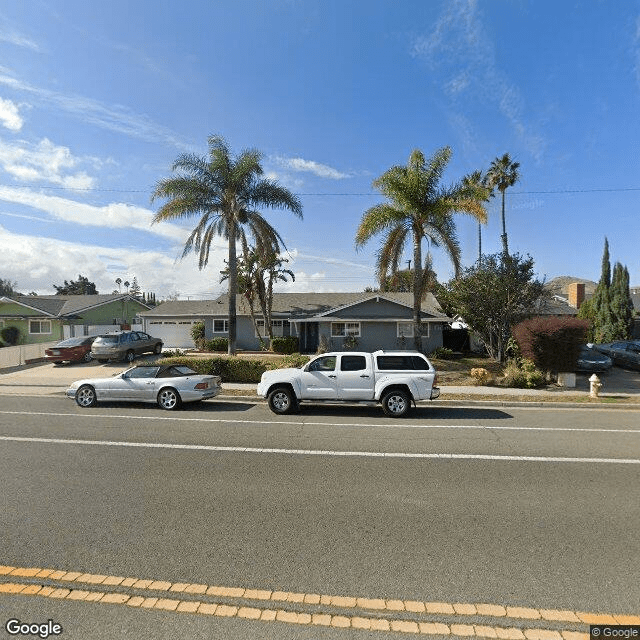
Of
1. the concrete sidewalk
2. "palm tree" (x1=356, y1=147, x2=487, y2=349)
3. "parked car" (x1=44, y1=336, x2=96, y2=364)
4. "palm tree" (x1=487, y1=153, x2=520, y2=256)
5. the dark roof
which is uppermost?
"palm tree" (x1=487, y1=153, x2=520, y2=256)

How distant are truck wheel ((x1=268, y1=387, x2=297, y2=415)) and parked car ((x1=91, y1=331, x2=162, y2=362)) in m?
15.3

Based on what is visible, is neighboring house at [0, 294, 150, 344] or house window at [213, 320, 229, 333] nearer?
house window at [213, 320, 229, 333]

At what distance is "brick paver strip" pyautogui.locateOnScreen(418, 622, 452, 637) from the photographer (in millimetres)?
3047

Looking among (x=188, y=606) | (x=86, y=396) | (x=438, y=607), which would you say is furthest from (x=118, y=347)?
(x=438, y=607)

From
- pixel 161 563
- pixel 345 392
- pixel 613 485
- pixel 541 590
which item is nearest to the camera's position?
pixel 541 590

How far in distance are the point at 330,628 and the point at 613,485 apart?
16.5 ft

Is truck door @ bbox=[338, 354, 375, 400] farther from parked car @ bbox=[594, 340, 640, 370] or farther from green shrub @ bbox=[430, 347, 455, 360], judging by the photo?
parked car @ bbox=[594, 340, 640, 370]

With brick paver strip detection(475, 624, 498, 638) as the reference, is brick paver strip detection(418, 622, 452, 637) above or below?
above

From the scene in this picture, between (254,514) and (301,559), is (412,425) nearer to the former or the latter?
(254,514)

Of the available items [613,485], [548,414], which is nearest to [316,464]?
[613,485]

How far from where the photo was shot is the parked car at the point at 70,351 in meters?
23.1

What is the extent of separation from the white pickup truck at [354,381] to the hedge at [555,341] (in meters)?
7.91

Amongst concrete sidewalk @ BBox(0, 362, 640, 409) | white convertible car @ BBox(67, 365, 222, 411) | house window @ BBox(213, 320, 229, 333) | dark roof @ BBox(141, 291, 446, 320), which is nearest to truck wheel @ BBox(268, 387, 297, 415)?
white convertible car @ BBox(67, 365, 222, 411)

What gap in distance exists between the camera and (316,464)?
692cm
